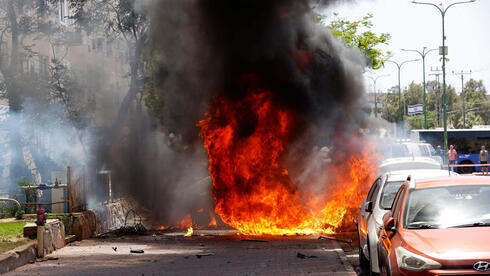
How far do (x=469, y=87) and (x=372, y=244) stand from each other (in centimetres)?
11291

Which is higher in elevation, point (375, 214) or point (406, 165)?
point (406, 165)

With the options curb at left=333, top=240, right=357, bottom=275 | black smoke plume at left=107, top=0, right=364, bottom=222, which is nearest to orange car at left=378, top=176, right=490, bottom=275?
curb at left=333, top=240, right=357, bottom=275

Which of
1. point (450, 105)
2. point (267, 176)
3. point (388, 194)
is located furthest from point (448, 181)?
point (450, 105)

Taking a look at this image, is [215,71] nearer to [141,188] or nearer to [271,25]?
[271,25]

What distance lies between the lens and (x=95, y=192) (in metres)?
18.6

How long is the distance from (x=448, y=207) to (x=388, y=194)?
310 centimetres

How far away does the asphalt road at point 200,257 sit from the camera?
1051 cm

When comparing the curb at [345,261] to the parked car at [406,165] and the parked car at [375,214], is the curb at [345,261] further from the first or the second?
Result: the parked car at [406,165]

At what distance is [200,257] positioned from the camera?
12117mm

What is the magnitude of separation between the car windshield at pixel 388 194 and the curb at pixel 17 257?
19.5 ft

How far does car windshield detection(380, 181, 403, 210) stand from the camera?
9977 millimetres

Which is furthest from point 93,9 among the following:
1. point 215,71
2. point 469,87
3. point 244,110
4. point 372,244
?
point 469,87

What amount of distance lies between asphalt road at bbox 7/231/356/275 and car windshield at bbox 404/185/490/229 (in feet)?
9.05

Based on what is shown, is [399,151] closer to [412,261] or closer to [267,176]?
[267,176]
